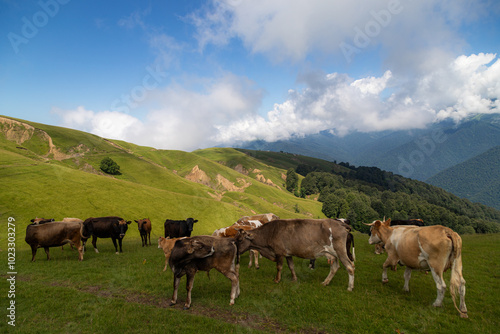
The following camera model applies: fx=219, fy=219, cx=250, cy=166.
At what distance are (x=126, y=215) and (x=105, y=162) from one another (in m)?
59.3

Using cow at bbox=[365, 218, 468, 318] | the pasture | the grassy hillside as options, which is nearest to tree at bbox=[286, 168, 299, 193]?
the grassy hillside

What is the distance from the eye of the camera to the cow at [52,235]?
16.0 meters

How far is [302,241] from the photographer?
37.2 feet

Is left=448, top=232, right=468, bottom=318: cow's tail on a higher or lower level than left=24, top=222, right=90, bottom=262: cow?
higher

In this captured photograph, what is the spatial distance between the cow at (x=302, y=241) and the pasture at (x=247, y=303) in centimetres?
140

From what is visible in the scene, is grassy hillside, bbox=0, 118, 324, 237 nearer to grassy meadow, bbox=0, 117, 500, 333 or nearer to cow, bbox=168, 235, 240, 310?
Result: grassy meadow, bbox=0, 117, 500, 333

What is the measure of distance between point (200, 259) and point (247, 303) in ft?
8.97

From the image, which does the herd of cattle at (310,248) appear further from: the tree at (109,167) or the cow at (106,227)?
the tree at (109,167)

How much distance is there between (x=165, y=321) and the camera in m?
8.03

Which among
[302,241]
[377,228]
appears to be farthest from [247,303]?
[377,228]

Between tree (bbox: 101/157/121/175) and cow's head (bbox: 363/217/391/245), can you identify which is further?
tree (bbox: 101/157/121/175)

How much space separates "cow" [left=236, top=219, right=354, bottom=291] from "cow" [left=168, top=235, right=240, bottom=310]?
166 centimetres

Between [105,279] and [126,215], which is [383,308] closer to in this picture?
[105,279]

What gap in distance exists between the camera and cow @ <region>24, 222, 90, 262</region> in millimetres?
16000
